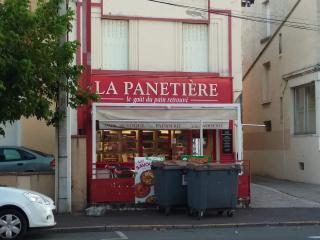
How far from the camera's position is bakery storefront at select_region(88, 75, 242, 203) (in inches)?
667

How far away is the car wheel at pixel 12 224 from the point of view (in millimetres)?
10742

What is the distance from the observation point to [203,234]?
11.8 meters

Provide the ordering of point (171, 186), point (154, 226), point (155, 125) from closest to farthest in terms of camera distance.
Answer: point (154, 226) < point (171, 186) < point (155, 125)

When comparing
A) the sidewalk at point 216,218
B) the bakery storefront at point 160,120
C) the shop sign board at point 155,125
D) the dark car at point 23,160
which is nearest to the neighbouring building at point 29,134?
the dark car at point 23,160

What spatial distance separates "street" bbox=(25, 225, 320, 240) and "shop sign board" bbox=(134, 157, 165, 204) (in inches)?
103

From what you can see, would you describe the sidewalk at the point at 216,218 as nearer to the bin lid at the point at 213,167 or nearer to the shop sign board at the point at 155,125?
the bin lid at the point at 213,167

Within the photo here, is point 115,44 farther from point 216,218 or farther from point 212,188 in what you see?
point 216,218

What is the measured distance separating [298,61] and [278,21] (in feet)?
9.78

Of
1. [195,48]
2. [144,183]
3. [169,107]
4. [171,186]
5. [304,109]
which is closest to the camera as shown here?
[171,186]

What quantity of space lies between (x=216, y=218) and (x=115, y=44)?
25.8ft

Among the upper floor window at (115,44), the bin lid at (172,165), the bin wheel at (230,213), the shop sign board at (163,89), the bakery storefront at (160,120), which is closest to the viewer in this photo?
the bin wheel at (230,213)

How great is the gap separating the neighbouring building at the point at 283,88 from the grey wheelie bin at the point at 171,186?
8.10 meters

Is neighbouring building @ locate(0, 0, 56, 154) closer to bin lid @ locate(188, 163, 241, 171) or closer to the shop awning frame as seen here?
the shop awning frame

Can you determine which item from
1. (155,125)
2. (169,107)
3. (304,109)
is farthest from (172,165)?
(304,109)
